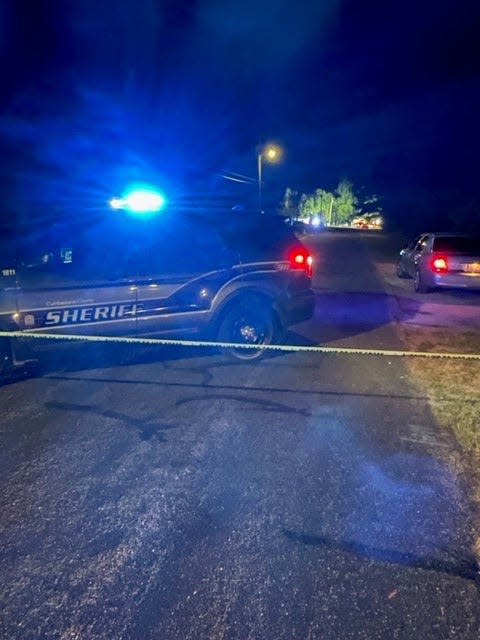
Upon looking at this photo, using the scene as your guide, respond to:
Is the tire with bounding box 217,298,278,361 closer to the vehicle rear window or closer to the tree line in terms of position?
the vehicle rear window

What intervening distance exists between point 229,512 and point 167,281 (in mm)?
2849

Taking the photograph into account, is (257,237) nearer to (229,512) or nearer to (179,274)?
(179,274)

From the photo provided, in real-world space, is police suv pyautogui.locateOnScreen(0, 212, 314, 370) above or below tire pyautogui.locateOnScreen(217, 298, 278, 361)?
above

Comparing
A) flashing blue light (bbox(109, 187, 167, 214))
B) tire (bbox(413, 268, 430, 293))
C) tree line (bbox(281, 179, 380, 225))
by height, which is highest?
tree line (bbox(281, 179, 380, 225))

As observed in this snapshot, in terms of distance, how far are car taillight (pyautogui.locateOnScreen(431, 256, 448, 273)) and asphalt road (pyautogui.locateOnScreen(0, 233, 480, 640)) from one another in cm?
639

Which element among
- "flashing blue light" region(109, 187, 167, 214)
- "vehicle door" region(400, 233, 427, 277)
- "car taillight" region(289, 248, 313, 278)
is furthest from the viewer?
"vehicle door" region(400, 233, 427, 277)

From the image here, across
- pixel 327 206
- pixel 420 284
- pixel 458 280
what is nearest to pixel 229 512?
pixel 458 280

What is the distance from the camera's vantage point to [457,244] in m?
10.8

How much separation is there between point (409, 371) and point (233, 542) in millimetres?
3629

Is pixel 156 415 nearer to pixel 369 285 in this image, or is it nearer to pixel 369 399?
pixel 369 399

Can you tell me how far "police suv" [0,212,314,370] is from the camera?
4.59 meters

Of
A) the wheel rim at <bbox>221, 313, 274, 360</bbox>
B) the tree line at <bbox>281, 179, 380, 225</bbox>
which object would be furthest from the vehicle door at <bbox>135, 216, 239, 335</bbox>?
the tree line at <bbox>281, 179, 380, 225</bbox>

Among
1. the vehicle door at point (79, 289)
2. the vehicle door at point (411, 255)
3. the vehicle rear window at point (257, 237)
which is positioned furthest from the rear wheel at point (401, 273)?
the vehicle door at point (79, 289)

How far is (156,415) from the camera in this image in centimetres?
413
